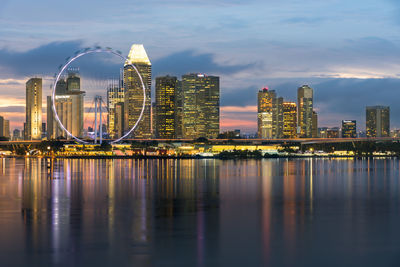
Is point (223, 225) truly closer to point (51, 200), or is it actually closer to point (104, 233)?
point (104, 233)

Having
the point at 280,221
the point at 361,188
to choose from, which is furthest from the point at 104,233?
the point at 361,188

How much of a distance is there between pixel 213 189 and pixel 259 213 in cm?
1932

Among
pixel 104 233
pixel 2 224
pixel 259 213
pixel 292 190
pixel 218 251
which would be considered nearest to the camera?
pixel 218 251

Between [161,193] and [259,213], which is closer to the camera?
[259,213]

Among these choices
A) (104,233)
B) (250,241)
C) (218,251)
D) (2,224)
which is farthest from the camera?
(2,224)

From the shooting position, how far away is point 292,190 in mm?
56688

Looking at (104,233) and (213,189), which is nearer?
(104,233)

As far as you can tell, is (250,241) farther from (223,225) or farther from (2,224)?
(2,224)

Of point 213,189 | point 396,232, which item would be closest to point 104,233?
point 396,232

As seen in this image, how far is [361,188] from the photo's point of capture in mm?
59656

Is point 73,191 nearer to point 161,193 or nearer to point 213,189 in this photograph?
point 161,193

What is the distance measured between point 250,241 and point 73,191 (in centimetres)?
2984

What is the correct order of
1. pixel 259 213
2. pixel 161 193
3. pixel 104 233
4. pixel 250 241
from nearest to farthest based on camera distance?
pixel 250 241, pixel 104 233, pixel 259 213, pixel 161 193

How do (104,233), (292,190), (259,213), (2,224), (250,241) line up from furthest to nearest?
(292,190)
(259,213)
(2,224)
(104,233)
(250,241)
